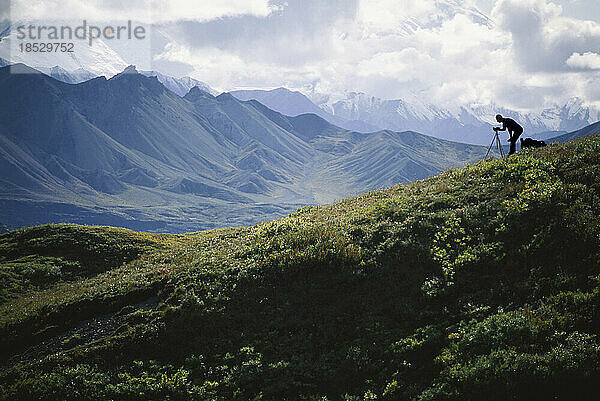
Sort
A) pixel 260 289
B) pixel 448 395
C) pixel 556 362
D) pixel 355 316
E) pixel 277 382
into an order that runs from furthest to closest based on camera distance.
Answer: pixel 260 289 → pixel 355 316 → pixel 277 382 → pixel 448 395 → pixel 556 362

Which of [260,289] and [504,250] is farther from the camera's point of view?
[260,289]

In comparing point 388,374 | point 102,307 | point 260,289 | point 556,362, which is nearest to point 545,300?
point 556,362

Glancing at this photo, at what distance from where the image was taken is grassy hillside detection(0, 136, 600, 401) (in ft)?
42.4

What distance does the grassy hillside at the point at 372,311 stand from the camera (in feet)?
42.4

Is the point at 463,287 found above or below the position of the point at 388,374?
above

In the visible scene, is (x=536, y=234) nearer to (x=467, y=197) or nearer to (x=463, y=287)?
(x=463, y=287)

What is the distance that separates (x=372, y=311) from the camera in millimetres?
18219

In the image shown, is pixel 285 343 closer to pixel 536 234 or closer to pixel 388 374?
pixel 388 374

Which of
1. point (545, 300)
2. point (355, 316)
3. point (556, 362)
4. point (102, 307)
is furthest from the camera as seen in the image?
point (102, 307)

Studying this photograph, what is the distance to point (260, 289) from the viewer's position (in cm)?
2131

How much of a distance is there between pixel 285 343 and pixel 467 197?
48.6 ft

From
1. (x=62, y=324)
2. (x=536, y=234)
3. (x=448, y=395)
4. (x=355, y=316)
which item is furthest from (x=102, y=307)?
(x=536, y=234)

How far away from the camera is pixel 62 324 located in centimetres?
2233

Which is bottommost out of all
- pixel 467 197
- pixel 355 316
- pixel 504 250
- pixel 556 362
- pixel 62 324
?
pixel 62 324
